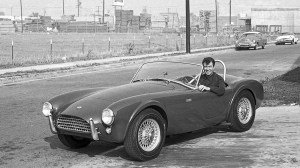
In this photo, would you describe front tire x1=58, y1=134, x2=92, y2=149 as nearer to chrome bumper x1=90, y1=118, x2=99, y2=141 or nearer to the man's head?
chrome bumper x1=90, y1=118, x2=99, y2=141

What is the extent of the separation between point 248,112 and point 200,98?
4.69ft

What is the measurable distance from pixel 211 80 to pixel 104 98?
5.98 ft

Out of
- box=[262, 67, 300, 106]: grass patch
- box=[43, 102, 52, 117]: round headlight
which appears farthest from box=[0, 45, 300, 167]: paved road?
box=[262, 67, 300, 106]: grass patch

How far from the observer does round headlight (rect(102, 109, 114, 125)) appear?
6.01 metres

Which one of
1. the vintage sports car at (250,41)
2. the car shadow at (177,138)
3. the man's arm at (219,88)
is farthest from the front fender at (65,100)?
the vintage sports car at (250,41)

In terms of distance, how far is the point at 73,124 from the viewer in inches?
251

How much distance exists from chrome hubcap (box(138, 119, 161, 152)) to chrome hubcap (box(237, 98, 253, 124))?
6.81 feet

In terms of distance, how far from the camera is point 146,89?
6.85m

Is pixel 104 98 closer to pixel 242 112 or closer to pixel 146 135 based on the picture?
pixel 146 135

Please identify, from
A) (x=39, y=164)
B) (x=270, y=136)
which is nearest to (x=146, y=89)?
(x=39, y=164)

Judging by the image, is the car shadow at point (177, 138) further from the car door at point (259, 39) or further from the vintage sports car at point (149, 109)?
the car door at point (259, 39)

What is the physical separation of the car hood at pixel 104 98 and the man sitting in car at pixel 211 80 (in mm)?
692

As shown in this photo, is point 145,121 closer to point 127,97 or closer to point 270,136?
point 127,97

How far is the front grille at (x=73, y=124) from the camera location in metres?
6.22
